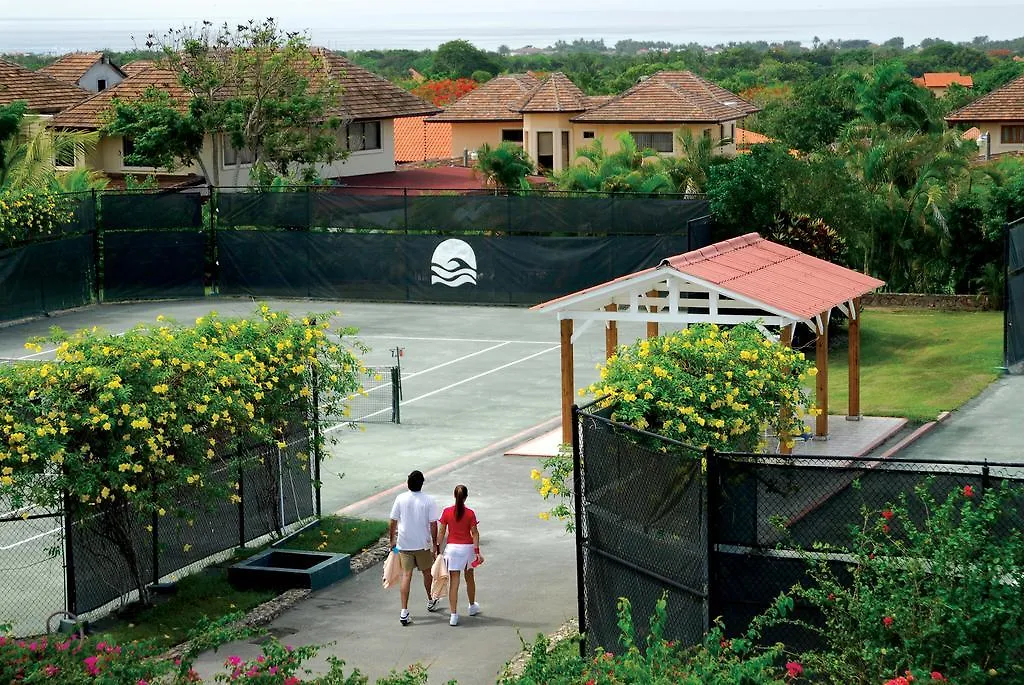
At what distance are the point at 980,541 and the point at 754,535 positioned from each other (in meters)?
1.94

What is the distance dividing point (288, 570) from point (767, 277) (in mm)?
9047

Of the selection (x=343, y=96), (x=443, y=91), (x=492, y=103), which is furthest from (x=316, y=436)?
(x=443, y=91)

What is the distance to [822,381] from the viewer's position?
75.3 feet

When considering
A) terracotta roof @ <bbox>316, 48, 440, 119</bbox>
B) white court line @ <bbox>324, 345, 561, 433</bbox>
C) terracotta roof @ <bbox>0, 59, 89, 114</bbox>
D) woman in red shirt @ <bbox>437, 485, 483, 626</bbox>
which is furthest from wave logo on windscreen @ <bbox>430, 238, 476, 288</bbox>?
terracotta roof @ <bbox>0, 59, 89, 114</bbox>

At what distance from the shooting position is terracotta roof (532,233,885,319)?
2133 cm

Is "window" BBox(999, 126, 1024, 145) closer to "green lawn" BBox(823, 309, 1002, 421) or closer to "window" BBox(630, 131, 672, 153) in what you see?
"window" BBox(630, 131, 672, 153)

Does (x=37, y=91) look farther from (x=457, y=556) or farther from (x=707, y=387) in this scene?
(x=707, y=387)

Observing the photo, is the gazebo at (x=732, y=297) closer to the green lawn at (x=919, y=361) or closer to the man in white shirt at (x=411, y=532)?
the green lawn at (x=919, y=361)

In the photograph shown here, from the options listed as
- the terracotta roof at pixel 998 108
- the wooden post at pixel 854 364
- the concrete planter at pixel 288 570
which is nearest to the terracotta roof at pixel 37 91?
the terracotta roof at pixel 998 108

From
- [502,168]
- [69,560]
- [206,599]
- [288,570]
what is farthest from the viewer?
[502,168]

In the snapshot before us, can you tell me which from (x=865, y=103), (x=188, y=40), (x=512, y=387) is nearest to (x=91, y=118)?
(x=188, y=40)

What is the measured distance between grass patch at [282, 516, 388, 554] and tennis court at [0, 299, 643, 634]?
851 mm

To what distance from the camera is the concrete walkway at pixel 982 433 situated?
21844mm

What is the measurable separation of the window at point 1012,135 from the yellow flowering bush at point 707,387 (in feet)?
173
